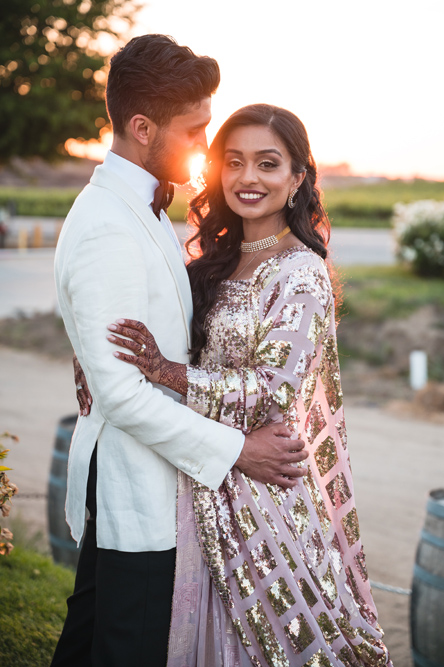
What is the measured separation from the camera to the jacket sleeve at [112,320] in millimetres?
1902

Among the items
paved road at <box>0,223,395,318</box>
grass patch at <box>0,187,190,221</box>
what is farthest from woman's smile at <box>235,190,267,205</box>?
grass patch at <box>0,187,190,221</box>

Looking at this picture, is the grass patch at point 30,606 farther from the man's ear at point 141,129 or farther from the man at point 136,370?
the man's ear at point 141,129

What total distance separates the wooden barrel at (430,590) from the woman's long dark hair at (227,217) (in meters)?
1.49

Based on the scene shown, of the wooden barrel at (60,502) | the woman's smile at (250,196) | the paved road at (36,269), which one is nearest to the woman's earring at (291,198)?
the woman's smile at (250,196)

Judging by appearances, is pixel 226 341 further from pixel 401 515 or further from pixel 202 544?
pixel 401 515

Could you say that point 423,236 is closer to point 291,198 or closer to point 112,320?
point 291,198

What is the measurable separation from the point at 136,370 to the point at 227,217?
3.37 feet

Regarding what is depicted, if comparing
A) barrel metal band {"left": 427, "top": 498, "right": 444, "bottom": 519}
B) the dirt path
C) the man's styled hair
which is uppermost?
the man's styled hair

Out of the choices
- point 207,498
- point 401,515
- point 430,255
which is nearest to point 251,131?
point 207,498

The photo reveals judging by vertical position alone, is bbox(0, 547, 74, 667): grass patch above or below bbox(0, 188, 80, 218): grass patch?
below

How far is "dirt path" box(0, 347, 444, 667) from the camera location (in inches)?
189

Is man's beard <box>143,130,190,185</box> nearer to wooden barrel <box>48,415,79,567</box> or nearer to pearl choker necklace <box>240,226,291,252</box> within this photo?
pearl choker necklace <box>240,226,291,252</box>

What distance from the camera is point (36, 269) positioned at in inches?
789

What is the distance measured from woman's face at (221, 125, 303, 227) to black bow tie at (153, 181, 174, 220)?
0.24 metres
